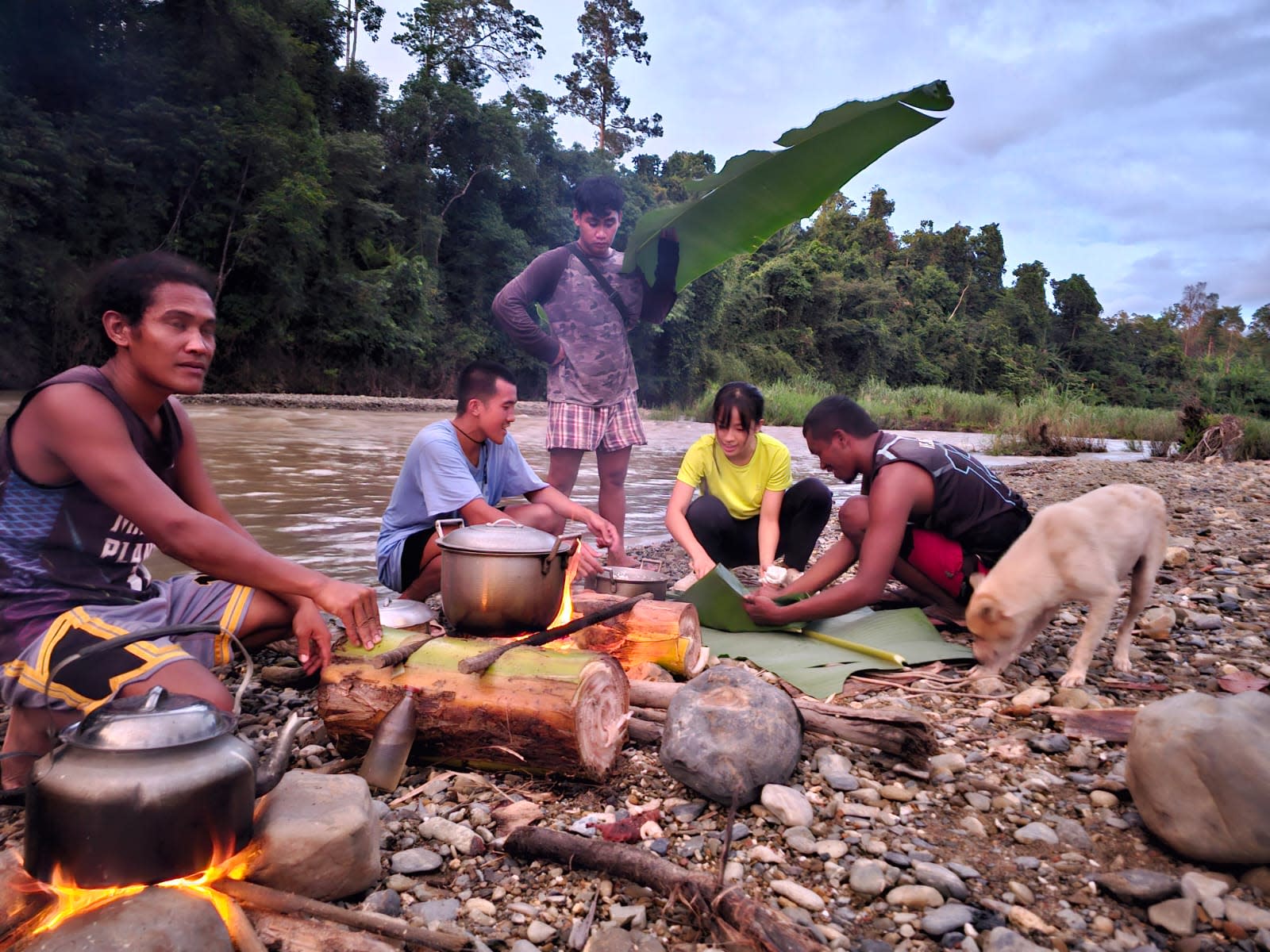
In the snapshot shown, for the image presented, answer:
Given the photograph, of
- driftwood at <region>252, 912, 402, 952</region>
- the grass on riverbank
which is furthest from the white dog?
the grass on riverbank

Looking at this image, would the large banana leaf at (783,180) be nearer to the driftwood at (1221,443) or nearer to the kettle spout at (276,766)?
the kettle spout at (276,766)

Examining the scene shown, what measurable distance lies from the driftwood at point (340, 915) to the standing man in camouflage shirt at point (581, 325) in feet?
10.4

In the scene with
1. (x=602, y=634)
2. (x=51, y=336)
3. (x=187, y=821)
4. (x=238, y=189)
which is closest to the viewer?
(x=187, y=821)

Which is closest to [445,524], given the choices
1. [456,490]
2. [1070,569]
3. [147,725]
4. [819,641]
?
[456,490]

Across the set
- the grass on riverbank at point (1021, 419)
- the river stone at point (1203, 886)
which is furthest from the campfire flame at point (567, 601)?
the grass on riverbank at point (1021, 419)

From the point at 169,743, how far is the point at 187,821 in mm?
141

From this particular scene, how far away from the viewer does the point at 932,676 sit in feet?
10.2

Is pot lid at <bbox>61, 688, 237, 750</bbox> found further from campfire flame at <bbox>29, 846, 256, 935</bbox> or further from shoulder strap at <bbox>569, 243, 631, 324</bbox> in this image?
shoulder strap at <bbox>569, 243, 631, 324</bbox>

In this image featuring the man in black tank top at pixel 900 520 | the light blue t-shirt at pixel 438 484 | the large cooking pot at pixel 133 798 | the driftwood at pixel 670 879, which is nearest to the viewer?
the large cooking pot at pixel 133 798

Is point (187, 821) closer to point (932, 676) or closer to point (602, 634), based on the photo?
point (602, 634)

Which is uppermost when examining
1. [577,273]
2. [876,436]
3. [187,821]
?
[577,273]

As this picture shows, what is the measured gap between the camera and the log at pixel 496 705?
2170 millimetres

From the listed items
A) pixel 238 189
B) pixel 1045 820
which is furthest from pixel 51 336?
pixel 1045 820

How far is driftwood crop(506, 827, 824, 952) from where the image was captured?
5.01 ft
